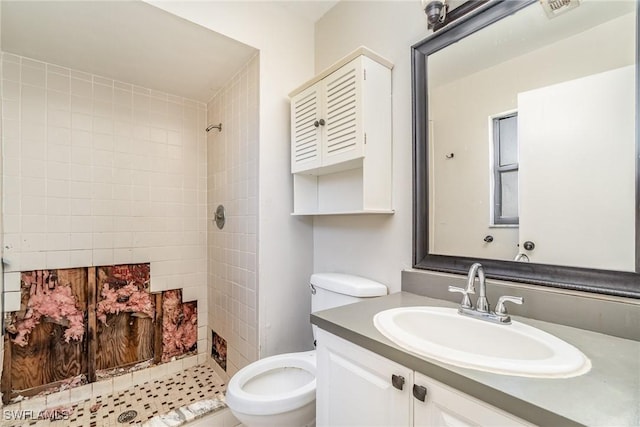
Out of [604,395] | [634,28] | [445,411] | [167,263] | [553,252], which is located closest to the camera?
[604,395]

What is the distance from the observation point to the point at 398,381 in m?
0.74

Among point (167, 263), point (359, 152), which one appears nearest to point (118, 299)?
point (167, 263)

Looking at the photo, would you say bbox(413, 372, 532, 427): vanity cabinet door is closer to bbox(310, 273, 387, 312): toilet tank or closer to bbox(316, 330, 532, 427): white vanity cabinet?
bbox(316, 330, 532, 427): white vanity cabinet

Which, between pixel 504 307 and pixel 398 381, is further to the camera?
pixel 504 307

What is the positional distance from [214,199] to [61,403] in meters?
1.56

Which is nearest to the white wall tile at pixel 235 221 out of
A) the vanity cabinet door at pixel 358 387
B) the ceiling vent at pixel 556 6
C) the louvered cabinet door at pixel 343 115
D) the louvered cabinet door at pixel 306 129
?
the louvered cabinet door at pixel 306 129

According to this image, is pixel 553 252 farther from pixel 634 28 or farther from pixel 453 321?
pixel 634 28

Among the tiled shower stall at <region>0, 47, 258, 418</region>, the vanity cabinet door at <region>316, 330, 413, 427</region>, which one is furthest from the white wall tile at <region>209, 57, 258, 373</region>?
Result: the vanity cabinet door at <region>316, 330, 413, 427</region>

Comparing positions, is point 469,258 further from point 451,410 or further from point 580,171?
point 451,410

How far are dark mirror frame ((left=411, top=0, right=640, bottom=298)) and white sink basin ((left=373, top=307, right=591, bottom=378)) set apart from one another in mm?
200

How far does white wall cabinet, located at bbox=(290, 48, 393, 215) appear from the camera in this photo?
1333mm

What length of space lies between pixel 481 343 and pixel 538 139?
70 centimetres

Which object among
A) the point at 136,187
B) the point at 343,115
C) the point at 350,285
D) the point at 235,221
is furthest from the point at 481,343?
the point at 136,187

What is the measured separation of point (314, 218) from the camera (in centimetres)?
189
